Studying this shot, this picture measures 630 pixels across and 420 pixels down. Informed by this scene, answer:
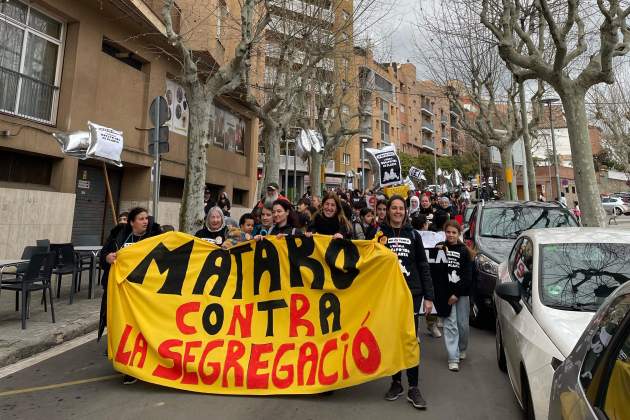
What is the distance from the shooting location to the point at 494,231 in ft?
24.7

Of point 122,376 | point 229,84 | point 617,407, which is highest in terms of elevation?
point 229,84

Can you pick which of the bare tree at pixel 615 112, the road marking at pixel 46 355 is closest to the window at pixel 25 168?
the road marking at pixel 46 355

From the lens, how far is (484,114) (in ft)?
68.6

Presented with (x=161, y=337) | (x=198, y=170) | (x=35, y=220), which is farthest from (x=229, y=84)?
(x=161, y=337)

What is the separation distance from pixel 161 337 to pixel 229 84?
24.8 ft

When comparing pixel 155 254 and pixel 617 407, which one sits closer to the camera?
pixel 617 407

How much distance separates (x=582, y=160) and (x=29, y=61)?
13.7 m

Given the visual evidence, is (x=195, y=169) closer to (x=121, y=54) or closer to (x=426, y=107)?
(x=121, y=54)

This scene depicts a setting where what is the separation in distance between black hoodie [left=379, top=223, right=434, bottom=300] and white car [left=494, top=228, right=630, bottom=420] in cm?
80

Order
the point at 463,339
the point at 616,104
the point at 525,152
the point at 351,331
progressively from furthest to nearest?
the point at 616,104 → the point at 525,152 → the point at 463,339 → the point at 351,331

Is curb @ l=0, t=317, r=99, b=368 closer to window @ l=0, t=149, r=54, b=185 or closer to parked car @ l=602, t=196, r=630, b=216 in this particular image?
window @ l=0, t=149, r=54, b=185

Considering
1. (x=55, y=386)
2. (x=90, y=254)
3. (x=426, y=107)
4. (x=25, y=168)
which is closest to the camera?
(x=55, y=386)

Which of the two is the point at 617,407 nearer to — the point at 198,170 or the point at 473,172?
the point at 198,170

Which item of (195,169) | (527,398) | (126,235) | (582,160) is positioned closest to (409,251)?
(527,398)
